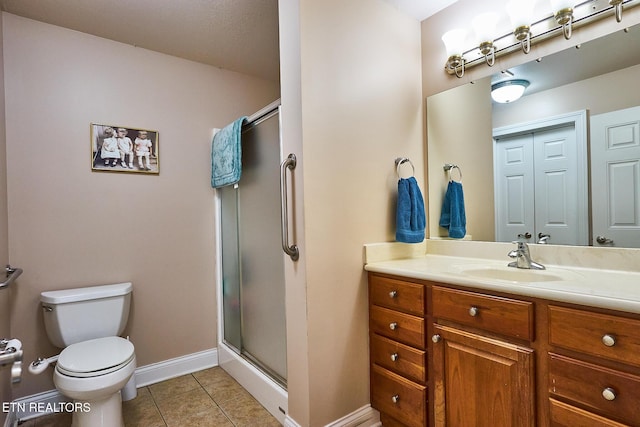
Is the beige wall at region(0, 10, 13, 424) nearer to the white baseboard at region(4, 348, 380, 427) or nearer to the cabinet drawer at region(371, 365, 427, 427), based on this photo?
the white baseboard at region(4, 348, 380, 427)

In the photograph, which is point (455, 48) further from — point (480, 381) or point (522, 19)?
point (480, 381)

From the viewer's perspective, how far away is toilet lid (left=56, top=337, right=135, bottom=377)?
4.77 feet

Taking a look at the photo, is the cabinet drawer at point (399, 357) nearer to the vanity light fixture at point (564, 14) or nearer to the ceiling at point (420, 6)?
the vanity light fixture at point (564, 14)

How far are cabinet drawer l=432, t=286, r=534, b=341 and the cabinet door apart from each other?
0.05 m

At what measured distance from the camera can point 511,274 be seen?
143cm

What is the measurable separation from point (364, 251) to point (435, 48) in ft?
4.39

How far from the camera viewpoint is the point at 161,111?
2.31 m

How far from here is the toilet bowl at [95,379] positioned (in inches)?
56.2

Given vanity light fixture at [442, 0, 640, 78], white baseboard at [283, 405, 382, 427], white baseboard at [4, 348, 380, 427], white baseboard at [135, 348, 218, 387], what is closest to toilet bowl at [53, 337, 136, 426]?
white baseboard at [4, 348, 380, 427]

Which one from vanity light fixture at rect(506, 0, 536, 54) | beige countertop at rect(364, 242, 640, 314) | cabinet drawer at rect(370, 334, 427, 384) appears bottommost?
cabinet drawer at rect(370, 334, 427, 384)

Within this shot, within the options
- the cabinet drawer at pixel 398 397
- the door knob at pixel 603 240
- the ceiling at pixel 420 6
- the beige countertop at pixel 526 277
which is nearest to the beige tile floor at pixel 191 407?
the cabinet drawer at pixel 398 397

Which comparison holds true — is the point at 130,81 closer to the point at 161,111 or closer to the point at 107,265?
the point at 161,111

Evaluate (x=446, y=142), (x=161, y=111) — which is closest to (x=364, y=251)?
(x=446, y=142)

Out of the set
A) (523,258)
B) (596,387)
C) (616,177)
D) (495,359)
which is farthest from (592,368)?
(616,177)
